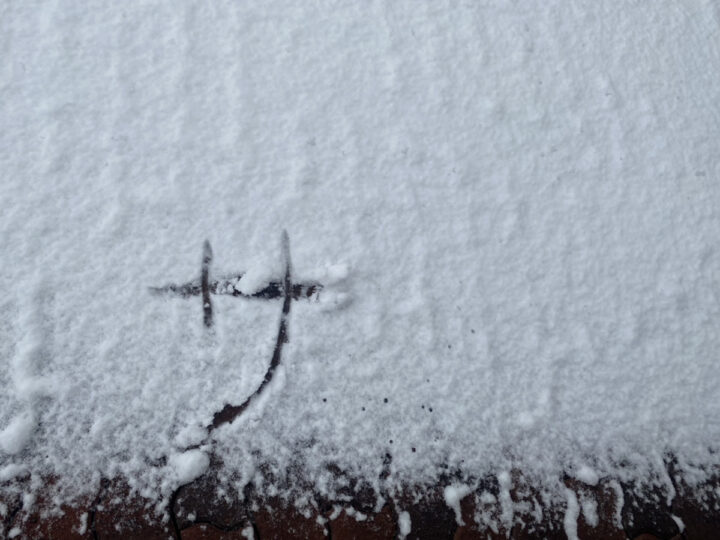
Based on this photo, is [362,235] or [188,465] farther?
[362,235]

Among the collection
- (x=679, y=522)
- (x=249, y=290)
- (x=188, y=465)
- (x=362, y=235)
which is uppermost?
(x=362, y=235)

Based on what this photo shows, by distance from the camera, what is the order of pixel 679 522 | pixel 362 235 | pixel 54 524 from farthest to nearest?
1. pixel 362 235
2. pixel 679 522
3. pixel 54 524

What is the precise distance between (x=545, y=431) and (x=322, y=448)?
0.43 m

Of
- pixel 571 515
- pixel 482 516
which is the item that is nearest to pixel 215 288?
pixel 482 516

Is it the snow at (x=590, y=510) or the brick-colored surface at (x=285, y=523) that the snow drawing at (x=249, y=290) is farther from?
the snow at (x=590, y=510)

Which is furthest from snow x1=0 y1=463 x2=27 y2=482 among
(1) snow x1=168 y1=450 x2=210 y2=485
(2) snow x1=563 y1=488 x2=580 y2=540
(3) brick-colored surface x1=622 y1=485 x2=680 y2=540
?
(3) brick-colored surface x1=622 y1=485 x2=680 y2=540

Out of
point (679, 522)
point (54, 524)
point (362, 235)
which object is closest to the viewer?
point (54, 524)

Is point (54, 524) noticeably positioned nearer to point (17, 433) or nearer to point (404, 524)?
point (17, 433)

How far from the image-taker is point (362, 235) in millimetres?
1086

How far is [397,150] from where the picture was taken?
117cm

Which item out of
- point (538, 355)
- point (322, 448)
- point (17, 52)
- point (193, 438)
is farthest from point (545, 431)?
point (17, 52)

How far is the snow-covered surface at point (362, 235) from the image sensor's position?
38.1 inches

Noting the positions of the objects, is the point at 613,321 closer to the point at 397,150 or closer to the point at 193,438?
the point at 397,150

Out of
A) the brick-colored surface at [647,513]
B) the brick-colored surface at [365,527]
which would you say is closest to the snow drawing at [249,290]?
the brick-colored surface at [365,527]
